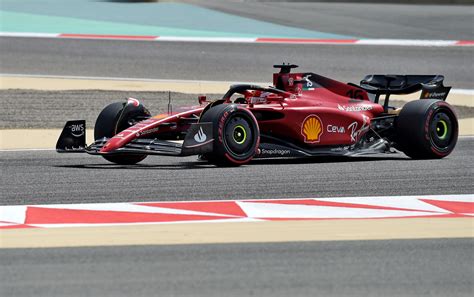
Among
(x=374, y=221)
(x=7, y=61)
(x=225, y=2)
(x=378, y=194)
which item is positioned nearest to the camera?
(x=374, y=221)

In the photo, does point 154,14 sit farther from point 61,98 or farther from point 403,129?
point 403,129

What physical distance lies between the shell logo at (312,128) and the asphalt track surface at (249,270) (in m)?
4.74

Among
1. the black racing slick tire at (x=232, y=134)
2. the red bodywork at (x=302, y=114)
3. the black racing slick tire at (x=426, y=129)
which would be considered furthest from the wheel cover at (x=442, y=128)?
the black racing slick tire at (x=232, y=134)

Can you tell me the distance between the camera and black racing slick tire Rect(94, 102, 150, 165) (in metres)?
12.2

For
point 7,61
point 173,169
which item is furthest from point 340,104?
point 7,61

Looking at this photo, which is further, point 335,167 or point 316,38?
point 316,38

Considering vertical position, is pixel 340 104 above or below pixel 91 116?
above

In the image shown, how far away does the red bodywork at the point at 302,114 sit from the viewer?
11773 mm

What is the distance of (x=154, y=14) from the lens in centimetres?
3008

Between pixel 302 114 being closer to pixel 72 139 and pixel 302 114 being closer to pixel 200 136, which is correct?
pixel 200 136

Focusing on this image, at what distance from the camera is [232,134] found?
11.5 m

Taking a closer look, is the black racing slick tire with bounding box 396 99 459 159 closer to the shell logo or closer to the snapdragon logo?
the shell logo

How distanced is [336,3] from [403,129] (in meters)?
22.0

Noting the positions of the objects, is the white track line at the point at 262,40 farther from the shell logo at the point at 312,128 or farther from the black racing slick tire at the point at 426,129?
the shell logo at the point at 312,128
